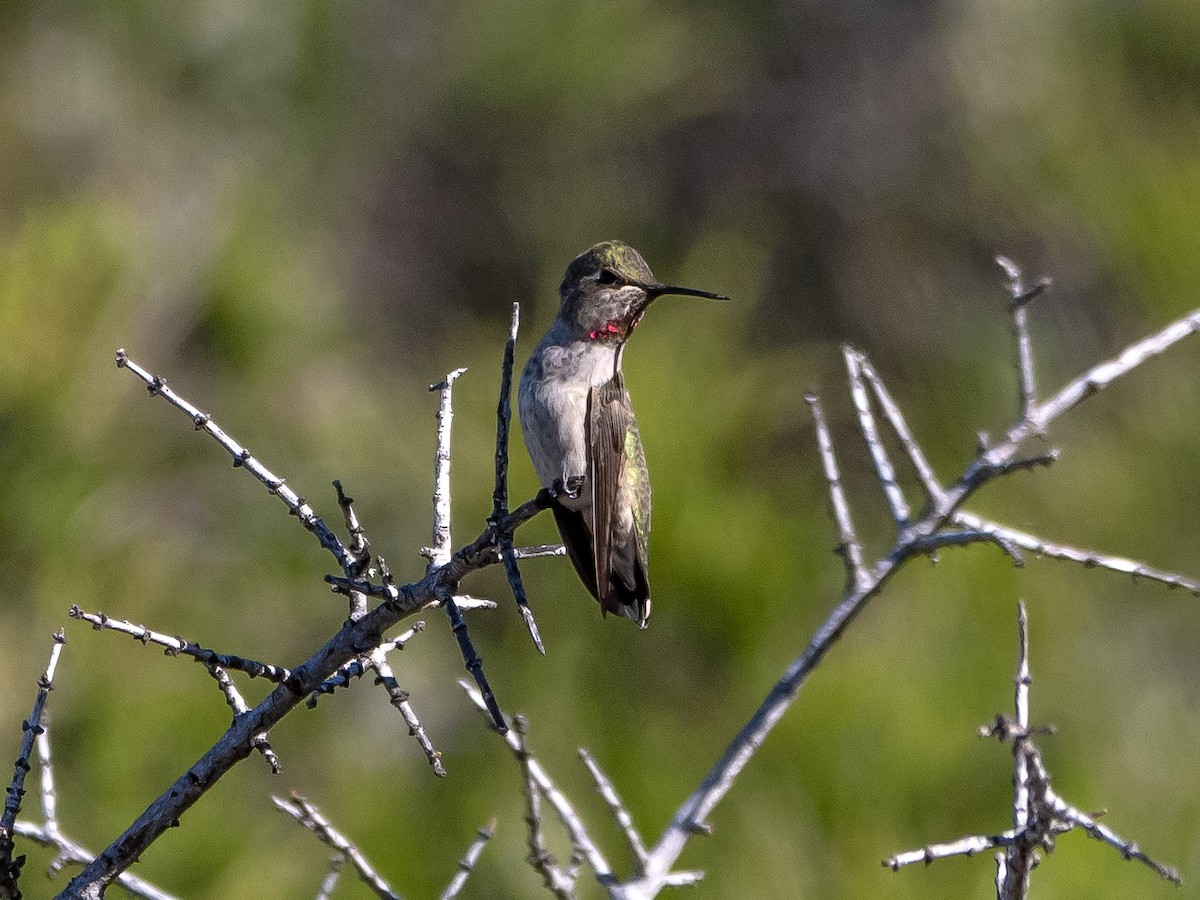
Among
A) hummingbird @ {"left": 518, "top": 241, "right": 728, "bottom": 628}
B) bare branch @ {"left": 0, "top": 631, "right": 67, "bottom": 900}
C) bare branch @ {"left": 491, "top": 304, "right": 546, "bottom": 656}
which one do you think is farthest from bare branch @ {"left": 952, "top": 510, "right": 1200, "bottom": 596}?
hummingbird @ {"left": 518, "top": 241, "right": 728, "bottom": 628}

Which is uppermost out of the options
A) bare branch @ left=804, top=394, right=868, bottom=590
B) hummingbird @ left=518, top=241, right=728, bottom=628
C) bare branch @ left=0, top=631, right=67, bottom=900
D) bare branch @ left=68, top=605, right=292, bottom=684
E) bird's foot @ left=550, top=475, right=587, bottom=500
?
hummingbird @ left=518, top=241, right=728, bottom=628

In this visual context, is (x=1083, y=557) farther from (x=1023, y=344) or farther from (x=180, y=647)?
(x=180, y=647)

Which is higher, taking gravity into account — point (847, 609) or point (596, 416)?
point (596, 416)

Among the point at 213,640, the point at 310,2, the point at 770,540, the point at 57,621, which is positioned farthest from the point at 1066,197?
the point at 57,621

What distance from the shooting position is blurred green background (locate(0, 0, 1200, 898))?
326 cm

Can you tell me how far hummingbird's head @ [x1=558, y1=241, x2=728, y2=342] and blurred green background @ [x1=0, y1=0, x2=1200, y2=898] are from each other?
98 cm

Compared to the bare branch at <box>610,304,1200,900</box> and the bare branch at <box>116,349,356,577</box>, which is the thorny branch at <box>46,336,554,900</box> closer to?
the bare branch at <box>116,349,356,577</box>

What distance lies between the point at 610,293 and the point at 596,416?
0.28 metres

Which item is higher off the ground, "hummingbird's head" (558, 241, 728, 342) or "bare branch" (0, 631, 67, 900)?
"hummingbird's head" (558, 241, 728, 342)

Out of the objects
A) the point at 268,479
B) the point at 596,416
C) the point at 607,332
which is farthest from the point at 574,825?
the point at 607,332

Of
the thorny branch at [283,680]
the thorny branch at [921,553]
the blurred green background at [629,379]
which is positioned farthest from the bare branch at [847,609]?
the blurred green background at [629,379]

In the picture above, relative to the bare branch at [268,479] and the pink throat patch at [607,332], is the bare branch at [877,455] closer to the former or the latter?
the bare branch at [268,479]

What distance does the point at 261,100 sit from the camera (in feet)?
19.3

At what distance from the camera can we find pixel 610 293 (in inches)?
107
